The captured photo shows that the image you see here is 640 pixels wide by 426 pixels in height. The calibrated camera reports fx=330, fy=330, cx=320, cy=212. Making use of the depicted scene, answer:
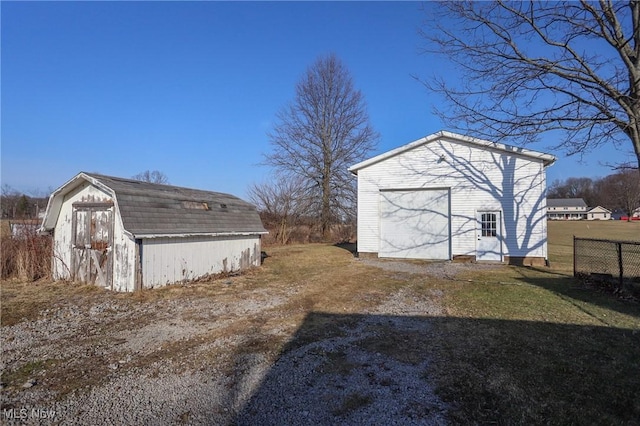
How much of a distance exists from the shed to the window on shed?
33.1 feet

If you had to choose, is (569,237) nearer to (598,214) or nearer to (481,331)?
(481,331)

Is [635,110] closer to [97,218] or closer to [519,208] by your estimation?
[519,208]

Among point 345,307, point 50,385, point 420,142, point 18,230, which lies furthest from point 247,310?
point 420,142

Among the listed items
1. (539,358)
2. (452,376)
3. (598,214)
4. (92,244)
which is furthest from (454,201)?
(598,214)

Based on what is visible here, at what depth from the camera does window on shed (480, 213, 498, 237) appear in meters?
13.4

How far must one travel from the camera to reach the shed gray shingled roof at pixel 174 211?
869cm

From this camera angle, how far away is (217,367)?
163 inches

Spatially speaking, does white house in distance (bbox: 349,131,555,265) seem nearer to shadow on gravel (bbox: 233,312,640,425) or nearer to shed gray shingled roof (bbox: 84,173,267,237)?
shed gray shingled roof (bbox: 84,173,267,237)

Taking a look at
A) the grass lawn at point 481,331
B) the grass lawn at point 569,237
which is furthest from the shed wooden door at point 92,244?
the grass lawn at point 569,237

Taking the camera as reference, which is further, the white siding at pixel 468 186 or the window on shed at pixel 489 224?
the window on shed at pixel 489 224

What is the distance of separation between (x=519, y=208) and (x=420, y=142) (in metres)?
4.71

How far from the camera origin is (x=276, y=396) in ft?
11.3

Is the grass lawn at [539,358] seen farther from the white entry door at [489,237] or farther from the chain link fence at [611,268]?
the white entry door at [489,237]

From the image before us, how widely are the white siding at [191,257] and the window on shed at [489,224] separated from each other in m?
9.31
